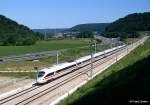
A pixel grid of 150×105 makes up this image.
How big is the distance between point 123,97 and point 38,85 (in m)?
29.6

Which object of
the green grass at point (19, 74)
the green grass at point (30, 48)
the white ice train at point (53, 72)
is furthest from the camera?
the green grass at point (30, 48)

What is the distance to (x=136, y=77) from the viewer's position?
23.7 m

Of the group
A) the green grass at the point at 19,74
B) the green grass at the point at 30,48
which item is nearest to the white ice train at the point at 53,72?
the green grass at the point at 19,74

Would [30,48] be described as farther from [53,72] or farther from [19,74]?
[53,72]

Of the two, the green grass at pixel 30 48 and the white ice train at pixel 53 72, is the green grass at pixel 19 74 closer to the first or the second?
the white ice train at pixel 53 72

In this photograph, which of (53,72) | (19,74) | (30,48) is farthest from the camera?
(30,48)

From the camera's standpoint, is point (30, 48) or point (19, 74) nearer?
point (19, 74)

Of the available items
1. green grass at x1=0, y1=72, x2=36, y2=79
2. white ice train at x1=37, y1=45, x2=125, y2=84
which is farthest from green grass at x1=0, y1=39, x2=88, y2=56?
white ice train at x1=37, y1=45, x2=125, y2=84

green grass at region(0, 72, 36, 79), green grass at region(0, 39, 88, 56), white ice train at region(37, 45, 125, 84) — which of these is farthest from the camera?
green grass at region(0, 39, 88, 56)

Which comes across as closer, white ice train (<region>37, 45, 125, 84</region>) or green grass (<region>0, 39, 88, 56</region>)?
white ice train (<region>37, 45, 125, 84</region>)

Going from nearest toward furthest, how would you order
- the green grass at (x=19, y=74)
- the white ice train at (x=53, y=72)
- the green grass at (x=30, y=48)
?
1. the white ice train at (x=53, y=72)
2. the green grass at (x=19, y=74)
3. the green grass at (x=30, y=48)

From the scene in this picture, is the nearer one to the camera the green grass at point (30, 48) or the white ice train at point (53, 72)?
the white ice train at point (53, 72)

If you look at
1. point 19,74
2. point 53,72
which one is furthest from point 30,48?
point 53,72

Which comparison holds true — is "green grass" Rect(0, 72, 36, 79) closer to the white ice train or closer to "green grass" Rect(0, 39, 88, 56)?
the white ice train
